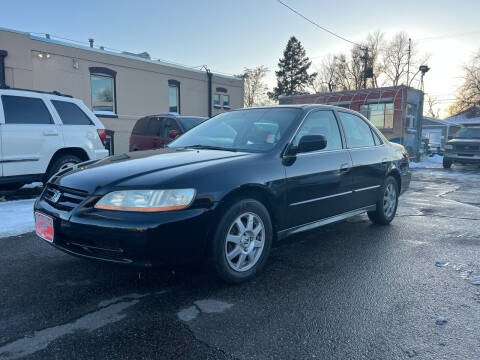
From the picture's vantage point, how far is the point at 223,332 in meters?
2.30

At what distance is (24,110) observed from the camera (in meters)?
6.18

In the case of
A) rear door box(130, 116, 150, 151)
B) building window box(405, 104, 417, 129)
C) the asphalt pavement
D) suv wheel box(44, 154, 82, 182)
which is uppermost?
building window box(405, 104, 417, 129)

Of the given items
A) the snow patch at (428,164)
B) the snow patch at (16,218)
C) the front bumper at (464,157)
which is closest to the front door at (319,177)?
the snow patch at (16,218)

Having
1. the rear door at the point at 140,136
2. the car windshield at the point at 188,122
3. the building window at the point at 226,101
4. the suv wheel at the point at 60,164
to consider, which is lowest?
the suv wheel at the point at 60,164

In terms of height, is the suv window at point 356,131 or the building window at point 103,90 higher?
the building window at point 103,90

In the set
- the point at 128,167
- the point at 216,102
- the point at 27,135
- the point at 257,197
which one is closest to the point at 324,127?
the point at 257,197

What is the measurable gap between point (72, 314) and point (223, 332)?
1039 mm

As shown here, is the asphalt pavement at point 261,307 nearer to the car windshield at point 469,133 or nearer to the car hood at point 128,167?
the car hood at point 128,167

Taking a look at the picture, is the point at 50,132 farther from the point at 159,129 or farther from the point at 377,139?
the point at 377,139

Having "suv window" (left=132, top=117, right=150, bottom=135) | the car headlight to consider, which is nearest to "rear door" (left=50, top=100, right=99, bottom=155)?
"suv window" (left=132, top=117, right=150, bottom=135)

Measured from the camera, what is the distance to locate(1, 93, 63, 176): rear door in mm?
5906

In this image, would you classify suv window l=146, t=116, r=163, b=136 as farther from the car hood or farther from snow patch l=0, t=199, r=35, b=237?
the car hood

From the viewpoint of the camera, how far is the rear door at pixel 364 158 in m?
4.30

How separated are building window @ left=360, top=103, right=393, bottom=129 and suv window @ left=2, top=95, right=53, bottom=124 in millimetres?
18151
